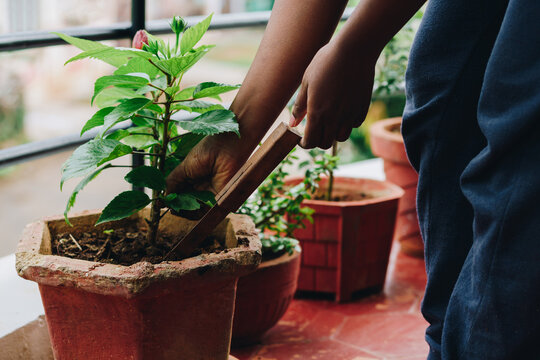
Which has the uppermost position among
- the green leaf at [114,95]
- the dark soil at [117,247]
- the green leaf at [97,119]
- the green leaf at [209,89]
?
the green leaf at [209,89]

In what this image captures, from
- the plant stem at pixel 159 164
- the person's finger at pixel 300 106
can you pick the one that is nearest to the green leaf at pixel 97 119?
the plant stem at pixel 159 164

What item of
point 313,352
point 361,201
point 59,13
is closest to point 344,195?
point 361,201

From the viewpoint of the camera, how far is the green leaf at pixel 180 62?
1089 millimetres

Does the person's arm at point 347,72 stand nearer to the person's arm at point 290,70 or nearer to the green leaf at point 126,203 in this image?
Result: the person's arm at point 290,70

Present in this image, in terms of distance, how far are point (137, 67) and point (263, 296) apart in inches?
28.7

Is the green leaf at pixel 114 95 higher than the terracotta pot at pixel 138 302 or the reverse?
higher

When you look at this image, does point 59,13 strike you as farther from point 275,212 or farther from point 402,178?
point 275,212

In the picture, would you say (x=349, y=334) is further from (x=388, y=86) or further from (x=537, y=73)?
(x=537, y=73)

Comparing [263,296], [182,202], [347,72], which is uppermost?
[347,72]

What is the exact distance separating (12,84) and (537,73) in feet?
22.8

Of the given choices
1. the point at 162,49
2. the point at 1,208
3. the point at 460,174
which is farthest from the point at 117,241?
the point at 1,208

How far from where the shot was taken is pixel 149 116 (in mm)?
1226

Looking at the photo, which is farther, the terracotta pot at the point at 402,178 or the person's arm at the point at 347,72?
the terracotta pot at the point at 402,178

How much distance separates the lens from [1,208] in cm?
570
